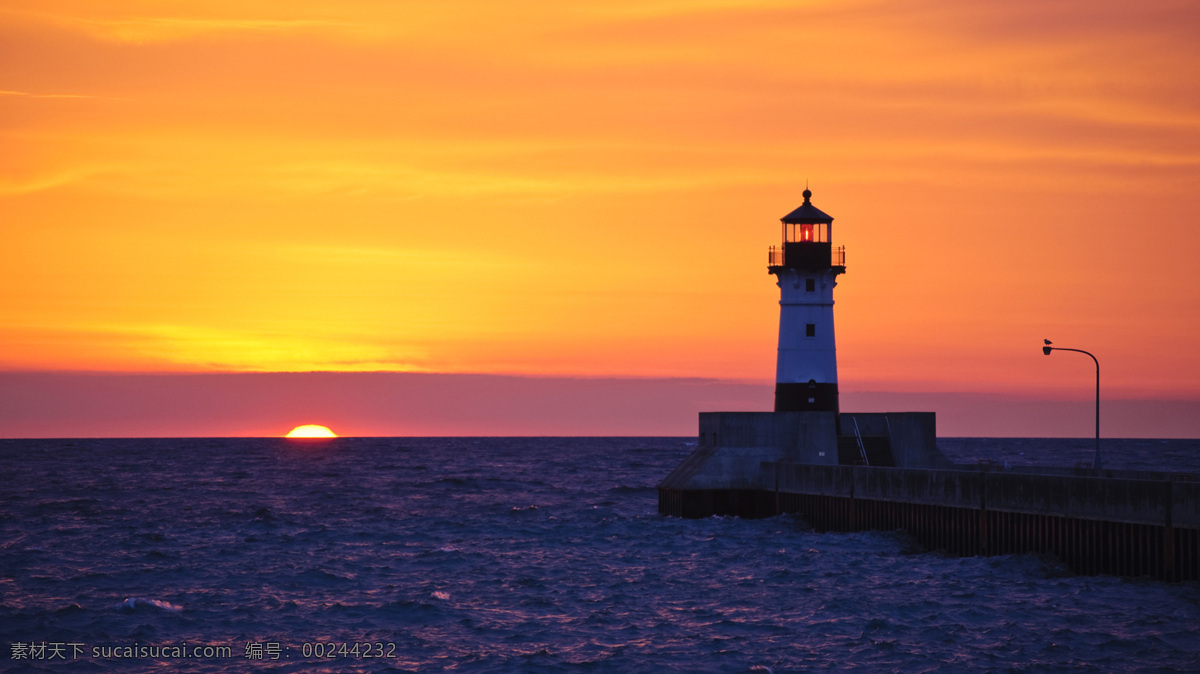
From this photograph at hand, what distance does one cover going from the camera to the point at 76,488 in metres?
74.4

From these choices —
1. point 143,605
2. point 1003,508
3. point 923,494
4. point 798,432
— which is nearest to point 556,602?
point 143,605

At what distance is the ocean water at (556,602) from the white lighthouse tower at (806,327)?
5790 mm

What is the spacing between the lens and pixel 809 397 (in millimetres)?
44594

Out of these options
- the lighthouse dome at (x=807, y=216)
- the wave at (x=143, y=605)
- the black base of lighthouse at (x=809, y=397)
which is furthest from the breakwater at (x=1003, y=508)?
the wave at (x=143, y=605)

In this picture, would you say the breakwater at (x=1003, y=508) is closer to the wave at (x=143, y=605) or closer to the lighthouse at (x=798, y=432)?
the lighthouse at (x=798, y=432)

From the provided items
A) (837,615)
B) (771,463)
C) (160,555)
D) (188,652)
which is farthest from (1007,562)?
(160,555)

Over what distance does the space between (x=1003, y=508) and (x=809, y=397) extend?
14.7m

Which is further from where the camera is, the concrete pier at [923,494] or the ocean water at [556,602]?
the concrete pier at [923,494]

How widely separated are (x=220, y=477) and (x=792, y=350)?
60213 mm

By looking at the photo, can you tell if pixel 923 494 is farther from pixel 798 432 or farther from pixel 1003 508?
pixel 798 432

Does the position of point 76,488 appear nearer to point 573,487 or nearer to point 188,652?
point 573,487

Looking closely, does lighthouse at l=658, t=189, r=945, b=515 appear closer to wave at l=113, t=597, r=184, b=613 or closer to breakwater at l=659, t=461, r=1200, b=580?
breakwater at l=659, t=461, r=1200, b=580

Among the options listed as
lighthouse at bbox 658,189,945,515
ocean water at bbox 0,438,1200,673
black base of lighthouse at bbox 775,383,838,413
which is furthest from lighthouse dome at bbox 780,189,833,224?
ocean water at bbox 0,438,1200,673

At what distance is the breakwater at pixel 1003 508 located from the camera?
24.9m
